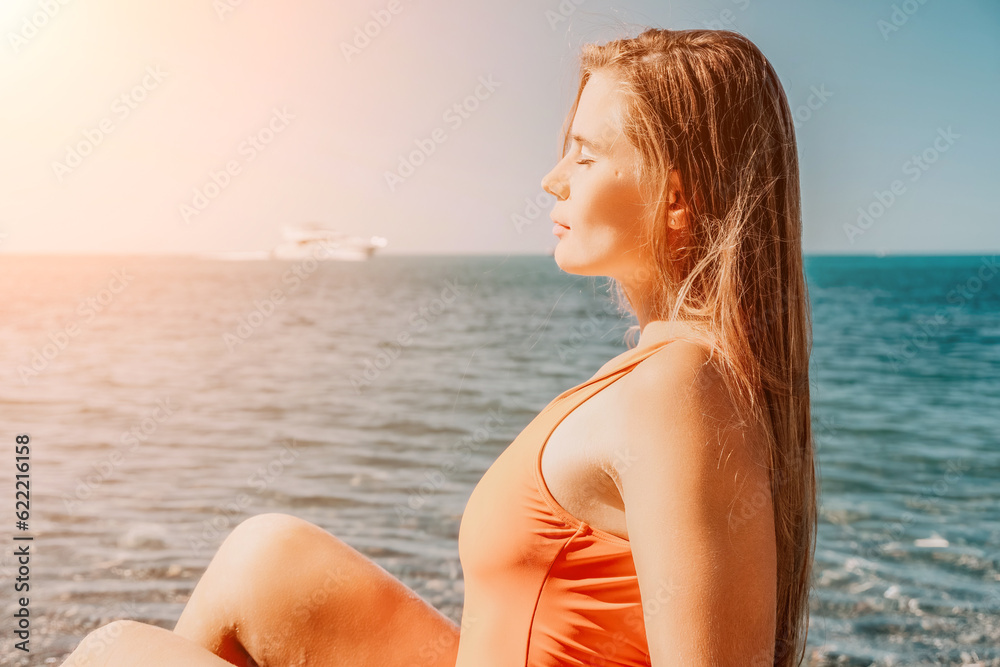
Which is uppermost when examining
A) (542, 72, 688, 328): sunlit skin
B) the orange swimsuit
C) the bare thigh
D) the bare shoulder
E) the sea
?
(542, 72, 688, 328): sunlit skin

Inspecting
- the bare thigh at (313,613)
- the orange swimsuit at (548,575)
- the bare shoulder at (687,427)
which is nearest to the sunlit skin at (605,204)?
the orange swimsuit at (548,575)

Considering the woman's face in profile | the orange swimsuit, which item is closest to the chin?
the woman's face in profile

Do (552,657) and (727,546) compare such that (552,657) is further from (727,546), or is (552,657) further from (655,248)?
(655,248)

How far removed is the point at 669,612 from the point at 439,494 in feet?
15.4

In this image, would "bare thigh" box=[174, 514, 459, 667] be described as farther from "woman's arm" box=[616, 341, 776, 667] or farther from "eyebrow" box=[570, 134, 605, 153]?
"eyebrow" box=[570, 134, 605, 153]

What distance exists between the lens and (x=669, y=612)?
1.13 metres

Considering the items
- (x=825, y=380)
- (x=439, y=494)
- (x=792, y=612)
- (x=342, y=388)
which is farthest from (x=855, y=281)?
(x=792, y=612)

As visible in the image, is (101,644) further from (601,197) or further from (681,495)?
(601,197)

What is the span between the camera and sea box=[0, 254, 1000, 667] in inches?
153

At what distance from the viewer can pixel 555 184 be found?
1534 millimetres

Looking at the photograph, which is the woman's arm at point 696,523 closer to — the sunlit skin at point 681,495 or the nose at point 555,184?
the sunlit skin at point 681,495

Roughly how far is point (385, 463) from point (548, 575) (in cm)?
572

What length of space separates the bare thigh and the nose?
96cm

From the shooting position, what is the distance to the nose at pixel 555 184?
60.1 inches
